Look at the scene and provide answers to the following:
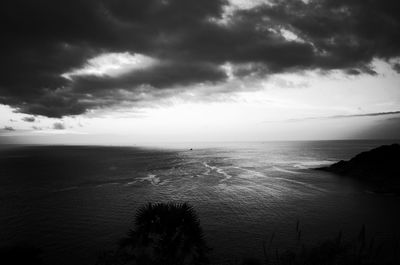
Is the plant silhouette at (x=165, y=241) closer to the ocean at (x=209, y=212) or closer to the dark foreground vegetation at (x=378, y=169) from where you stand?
the ocean at (x=209, y=212)

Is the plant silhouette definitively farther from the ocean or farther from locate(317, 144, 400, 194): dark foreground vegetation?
locate(317, 144, 400, 194): dark foreground vegetation

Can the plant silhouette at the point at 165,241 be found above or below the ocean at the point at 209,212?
above

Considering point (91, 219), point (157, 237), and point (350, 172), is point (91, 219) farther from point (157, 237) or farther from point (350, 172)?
point (350, 172)

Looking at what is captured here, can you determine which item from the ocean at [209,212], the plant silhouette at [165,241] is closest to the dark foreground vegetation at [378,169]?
the ocean at [209,212]

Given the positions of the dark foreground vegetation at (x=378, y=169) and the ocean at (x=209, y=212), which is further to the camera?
the dark foreground vegetation at (x=378, y=169)

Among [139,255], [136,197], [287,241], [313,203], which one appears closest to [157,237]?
[139,255]

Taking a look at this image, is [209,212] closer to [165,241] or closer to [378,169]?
[165,241]

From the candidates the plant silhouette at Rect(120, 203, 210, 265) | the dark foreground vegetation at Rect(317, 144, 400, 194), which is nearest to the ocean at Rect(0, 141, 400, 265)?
the dark foreground vegetation at Rect(317, 144, 400, 194)
